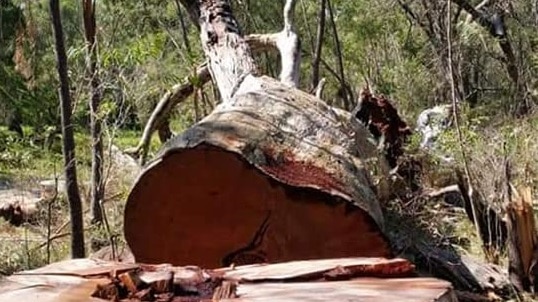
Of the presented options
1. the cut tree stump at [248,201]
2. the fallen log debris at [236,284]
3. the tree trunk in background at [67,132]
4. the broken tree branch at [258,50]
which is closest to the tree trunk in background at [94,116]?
the broken tree branch at [258,50]

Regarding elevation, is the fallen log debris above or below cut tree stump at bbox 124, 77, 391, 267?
below

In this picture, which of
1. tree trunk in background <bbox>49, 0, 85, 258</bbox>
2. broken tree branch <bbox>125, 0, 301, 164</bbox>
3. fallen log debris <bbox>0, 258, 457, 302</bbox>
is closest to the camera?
fallen log debris <bbox>0, 258, 457, 302</bbox>

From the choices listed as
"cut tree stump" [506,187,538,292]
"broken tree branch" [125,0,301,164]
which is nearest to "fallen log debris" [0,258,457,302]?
"cut tree stump" [506,187,538,292]

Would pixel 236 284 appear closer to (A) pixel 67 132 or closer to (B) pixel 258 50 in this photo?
(A) pixel 67 132

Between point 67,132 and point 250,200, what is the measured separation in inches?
75.1

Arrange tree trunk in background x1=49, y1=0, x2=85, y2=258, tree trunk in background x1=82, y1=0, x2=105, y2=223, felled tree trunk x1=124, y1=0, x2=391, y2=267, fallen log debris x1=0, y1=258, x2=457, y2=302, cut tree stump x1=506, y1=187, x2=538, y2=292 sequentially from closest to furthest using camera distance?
fallen log debris x1=0, y1=258, x2=457, y2=302 < felled tree trunk x1=124, y1=0, x2=391, y2=267 < cut tree stump x1=506, y1=187, x2=538, y2=292 < tree trunk in background x1=49, y1=0, x2=85, y2=258 < tree trunk in background x1=82, y1=0, x2=105, y2=223

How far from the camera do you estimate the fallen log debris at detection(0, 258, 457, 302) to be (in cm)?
207

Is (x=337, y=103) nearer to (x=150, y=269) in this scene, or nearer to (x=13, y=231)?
(x=13, y=231)

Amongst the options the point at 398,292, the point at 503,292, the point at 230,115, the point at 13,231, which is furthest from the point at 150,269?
the point at 13,231

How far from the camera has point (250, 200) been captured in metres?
3.42

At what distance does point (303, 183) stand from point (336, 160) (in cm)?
32

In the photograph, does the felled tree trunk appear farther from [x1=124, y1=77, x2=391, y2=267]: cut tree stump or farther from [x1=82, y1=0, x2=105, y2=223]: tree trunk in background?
[x1=82, y1=0, x2=105, y2=223]: tree trunk in background

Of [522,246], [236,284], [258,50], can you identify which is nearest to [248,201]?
[236,284]

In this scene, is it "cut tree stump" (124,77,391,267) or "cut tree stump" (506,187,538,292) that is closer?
"cut tree stump" (124,77,391,267)
